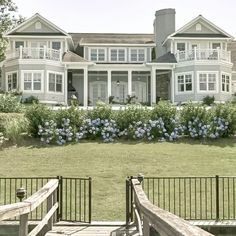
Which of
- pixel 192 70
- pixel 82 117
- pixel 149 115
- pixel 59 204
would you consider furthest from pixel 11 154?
pixel 192 70

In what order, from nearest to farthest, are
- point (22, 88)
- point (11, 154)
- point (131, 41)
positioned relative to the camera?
point (11, 154) < point (22, 88) < point (131, 41)

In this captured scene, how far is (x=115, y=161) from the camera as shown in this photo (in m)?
19.7

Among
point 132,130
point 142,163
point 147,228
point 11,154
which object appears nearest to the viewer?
point 147,228

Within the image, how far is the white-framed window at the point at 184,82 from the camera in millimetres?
38875

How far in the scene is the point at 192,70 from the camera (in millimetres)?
38656

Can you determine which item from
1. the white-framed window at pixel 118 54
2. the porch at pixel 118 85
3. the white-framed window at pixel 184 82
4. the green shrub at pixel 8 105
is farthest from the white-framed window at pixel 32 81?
the white-framed window at pixel 184 82

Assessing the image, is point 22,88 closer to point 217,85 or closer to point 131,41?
point 131,41

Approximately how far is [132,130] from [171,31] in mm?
22711

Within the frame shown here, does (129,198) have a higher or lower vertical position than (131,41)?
lower

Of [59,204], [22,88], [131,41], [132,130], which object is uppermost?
[131,41]

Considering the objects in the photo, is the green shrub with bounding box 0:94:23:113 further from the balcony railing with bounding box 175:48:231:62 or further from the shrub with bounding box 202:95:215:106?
the balcony railing with bounding box 175:48:231:62

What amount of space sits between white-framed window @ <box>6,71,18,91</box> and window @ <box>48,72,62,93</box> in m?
2.65

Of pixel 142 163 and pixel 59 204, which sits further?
pixel 142 163

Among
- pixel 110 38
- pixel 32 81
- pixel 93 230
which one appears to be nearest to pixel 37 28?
pixel 32 81
